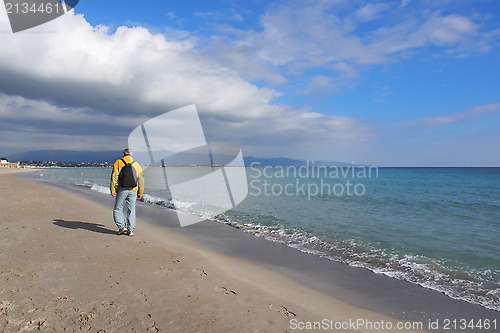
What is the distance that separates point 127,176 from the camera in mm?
7297

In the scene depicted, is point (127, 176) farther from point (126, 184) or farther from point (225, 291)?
point (225, 291)

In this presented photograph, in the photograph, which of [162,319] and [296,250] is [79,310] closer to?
[162,319]

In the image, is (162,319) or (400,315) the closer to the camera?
(162,319)

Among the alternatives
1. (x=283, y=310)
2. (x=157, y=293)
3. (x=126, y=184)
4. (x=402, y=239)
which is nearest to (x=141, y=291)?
(x=157, y=293)

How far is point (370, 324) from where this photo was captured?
3.86 metres

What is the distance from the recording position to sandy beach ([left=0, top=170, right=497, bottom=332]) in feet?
11.1

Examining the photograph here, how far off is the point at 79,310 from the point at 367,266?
6.04 meters

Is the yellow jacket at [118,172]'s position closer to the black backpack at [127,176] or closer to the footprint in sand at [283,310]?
the black backpack at [127,176]

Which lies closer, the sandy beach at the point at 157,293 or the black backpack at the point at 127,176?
the sandy beach at the point at 157,293

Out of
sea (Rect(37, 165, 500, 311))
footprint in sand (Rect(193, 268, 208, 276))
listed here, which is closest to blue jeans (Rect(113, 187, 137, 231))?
footprint in sand (Rect(193, 268, 208, 276))

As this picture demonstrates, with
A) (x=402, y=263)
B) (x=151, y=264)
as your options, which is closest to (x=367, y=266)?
(x=402, y=263)

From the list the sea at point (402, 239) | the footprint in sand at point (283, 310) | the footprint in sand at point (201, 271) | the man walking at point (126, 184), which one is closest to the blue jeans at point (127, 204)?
the man walking at point (126, 184)

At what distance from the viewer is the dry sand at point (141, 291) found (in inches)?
133

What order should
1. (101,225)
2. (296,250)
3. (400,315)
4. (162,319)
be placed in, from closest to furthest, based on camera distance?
(162,319) → (400,315) → (296,250) → (101,225)
